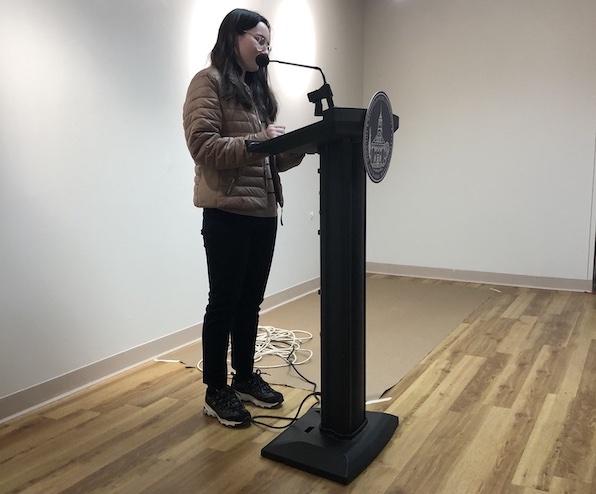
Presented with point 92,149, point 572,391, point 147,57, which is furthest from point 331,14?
point 572,391

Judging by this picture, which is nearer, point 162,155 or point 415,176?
point 162,155

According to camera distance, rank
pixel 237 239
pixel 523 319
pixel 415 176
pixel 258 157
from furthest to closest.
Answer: pixel 415 176 < pixel 523 319 < pixel 237 239 < pixel 258 157

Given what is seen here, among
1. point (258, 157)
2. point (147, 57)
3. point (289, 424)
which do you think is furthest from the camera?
point (147, 57)

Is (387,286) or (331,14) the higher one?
(331,14)

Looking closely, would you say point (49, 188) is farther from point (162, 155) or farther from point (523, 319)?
point (523, 319)

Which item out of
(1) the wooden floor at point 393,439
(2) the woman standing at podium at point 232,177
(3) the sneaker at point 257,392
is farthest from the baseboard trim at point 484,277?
(2) the woman standing at podium at point 232,177

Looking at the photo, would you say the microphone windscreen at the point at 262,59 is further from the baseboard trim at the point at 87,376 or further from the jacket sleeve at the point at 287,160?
the baseboard trim at the point at 87,376

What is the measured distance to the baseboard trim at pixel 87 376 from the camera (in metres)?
2.06

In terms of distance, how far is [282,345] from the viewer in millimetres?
2848

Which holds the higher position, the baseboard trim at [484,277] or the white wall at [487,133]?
the white wall at [487,133]

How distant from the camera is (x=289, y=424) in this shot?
6.37 feet

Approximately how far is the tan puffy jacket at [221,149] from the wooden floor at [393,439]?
2.56ft

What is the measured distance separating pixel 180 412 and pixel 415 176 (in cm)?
299

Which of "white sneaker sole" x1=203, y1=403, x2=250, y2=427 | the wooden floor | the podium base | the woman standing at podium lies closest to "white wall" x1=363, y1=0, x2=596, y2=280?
the wooden floor
